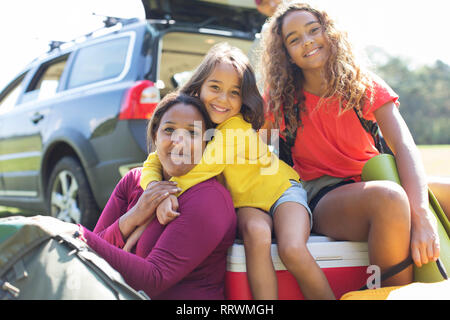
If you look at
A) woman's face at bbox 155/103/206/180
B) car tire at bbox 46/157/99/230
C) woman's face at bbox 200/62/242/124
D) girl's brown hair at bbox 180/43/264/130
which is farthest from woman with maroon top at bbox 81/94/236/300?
car tire at bbox 46/157/99/230

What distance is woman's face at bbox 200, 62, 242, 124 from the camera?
6.13 ft

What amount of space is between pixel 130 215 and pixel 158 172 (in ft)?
0.79

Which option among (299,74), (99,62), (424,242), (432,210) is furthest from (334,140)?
(99,62)

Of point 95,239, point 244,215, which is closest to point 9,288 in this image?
point 95,239

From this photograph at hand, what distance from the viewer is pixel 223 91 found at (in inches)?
75.2

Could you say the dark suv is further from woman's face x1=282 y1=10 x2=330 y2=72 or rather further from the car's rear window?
woman's face x1=282 y1=10 x2=330 y2=72

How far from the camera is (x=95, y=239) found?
1.35 meters

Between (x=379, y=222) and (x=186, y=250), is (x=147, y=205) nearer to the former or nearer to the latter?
(x=186, y=250)

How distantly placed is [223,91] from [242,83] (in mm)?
104

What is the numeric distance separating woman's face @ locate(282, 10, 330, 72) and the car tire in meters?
2.03

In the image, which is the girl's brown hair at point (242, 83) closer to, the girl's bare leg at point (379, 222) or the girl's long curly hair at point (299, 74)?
the girl's long curly hair at point (299, 74)
